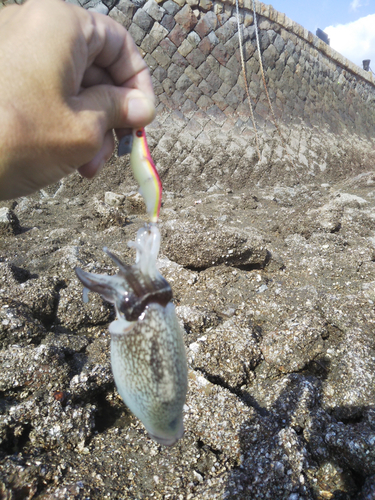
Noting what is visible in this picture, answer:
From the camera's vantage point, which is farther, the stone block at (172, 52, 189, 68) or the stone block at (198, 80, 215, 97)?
the stone block at (198, 80, 215, 97)

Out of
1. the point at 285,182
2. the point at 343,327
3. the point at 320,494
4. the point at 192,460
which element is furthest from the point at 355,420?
the point at 285,182

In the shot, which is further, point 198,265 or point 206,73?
point 206,73

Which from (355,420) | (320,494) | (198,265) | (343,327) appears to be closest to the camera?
(320,494)

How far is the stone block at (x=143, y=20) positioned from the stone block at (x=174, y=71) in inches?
25.7

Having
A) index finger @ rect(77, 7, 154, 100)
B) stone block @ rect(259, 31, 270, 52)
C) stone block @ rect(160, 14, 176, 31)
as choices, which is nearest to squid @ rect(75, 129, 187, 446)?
index finger @ rect(77, 7, 154, 100)

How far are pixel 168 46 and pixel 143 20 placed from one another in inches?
20.3

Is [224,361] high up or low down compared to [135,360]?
down

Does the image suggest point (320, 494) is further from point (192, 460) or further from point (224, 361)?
point (224, 361)

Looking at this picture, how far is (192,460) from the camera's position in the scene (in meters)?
1.55

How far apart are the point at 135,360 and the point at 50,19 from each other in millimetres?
906

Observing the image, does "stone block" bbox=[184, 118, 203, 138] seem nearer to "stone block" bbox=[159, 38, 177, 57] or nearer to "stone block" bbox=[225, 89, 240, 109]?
"stone block" bbox=[225, 89, 240, 109]

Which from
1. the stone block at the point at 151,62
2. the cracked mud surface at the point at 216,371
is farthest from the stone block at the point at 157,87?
the cracked mud surface at the point at 216,371

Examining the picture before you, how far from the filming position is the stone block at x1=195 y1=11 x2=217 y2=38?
19.4ft

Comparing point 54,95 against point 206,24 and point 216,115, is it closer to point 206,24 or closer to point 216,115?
point 216,115
